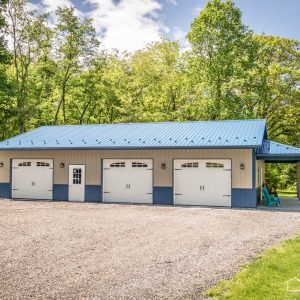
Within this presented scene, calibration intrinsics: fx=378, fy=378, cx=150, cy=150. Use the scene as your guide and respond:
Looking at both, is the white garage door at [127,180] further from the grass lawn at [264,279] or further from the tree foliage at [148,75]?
the grass lawn at [264,279]

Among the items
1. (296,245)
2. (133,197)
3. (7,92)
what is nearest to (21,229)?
(296,245)

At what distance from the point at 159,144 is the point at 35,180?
7.23 m

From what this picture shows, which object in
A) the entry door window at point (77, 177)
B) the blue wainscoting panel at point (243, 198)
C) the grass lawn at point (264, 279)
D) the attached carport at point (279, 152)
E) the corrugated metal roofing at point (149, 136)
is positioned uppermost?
the corrugated metal roofing at point (149, 136)

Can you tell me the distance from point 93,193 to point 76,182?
1104mm

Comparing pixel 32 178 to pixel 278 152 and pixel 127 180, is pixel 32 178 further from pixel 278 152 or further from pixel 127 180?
pixel 278 152

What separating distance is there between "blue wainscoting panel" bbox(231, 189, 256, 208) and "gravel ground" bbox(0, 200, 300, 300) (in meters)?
2.69

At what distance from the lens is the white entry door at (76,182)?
1941 centimetres

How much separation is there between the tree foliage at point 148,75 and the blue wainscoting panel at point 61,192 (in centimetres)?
1068

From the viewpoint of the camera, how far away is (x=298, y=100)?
93.8 feet

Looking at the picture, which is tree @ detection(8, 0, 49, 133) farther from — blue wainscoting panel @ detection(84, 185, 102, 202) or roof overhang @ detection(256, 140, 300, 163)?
roof overhang @ detection(256, 140, 300, 163)

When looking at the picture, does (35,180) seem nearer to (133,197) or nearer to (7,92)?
(133,197)

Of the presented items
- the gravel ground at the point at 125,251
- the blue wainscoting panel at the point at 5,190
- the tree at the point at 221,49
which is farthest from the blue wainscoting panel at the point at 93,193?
the tree at the point at 221,49

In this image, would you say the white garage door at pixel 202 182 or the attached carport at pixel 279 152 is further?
the white garage door at pixel 202 182

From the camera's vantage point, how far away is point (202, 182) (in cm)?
1755
